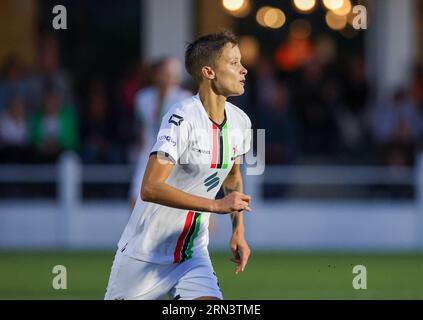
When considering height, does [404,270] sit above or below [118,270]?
below

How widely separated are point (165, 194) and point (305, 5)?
15322mm

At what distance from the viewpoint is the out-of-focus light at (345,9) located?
21.8 meters

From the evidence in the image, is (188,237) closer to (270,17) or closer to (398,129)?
(398,129)

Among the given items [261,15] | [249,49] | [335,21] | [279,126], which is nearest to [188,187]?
[279,126]

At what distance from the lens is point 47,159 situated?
1995cm

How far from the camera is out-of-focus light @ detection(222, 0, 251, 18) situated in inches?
891

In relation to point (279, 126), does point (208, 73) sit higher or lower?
higher

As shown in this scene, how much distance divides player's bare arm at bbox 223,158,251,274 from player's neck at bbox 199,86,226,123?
0.34 m

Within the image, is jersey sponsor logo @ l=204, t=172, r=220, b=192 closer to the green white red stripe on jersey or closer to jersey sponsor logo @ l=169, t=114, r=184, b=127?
the green white red stripe on jersey

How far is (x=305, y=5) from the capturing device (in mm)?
23062

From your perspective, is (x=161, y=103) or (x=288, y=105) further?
(x=288, y=105)
